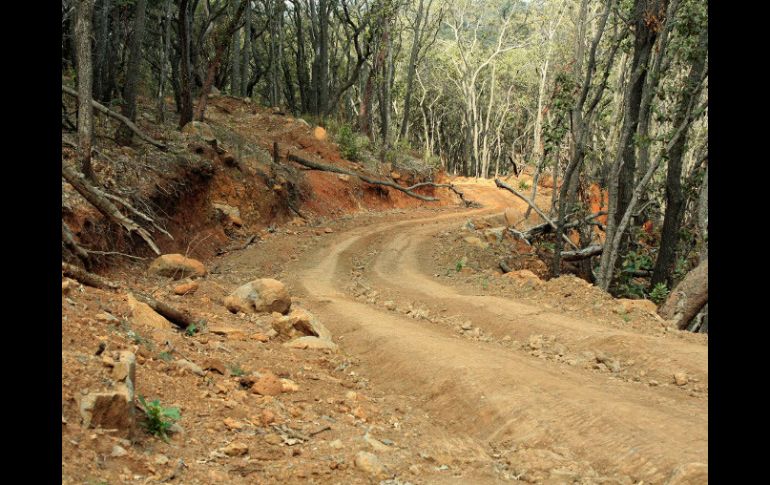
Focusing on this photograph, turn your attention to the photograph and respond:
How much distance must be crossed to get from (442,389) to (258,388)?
185 cm

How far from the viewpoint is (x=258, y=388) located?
209 inches

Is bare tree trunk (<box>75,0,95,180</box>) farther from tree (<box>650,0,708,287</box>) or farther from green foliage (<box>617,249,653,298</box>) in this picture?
green foliage (<box>617,249,653,298</box>)

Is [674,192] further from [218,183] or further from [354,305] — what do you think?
[218,183]

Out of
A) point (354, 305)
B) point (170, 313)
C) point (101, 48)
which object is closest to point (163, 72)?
point (101, 48)

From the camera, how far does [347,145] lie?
1032 inches

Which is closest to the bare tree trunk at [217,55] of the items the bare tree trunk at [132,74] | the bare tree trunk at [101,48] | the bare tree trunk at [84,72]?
the bare tree trunk at [101,48]

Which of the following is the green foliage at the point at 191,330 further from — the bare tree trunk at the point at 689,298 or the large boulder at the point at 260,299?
the bare tree trunk at the point at 689,298

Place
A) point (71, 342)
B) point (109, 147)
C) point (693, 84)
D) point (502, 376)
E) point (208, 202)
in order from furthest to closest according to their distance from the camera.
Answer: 1. point (208, 202)
2. point (109, 147)
3. point (693, 84)
4. point (502, 376)
5. point (71, 342)

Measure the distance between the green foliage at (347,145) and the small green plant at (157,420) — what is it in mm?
22414

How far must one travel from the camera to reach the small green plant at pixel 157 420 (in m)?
3.84

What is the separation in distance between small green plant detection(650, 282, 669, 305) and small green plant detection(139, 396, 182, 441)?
34.9 ft

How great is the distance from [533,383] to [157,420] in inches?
138
